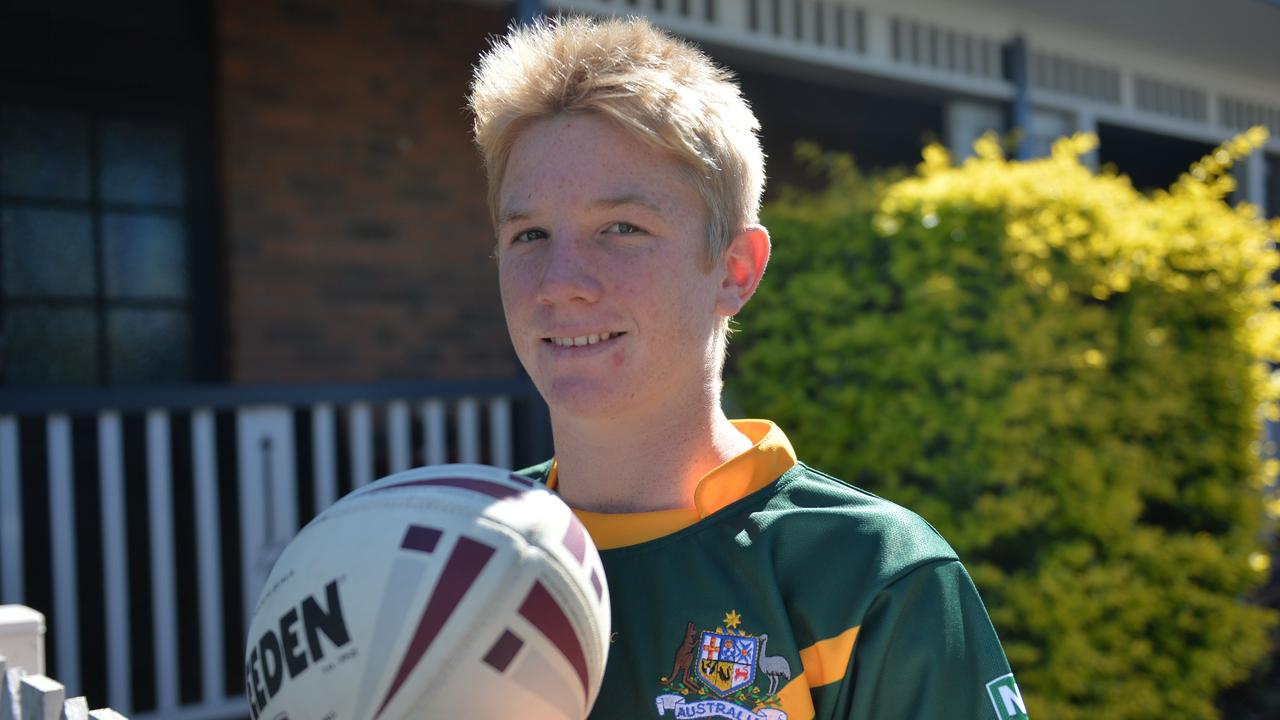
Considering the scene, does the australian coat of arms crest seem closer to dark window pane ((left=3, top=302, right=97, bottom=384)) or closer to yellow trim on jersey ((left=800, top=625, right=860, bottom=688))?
yellow trim on jersey ((left=800, top=625, right=860, bottom=688))

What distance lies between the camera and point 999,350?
4.32m

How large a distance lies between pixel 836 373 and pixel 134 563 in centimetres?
345

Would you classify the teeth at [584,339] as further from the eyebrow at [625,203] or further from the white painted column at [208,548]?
the white painted column at [208,548]

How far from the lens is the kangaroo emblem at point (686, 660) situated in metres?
1.50

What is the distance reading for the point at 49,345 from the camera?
17.8ft

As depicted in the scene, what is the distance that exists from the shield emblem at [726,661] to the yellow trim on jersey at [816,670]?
0.06 meters

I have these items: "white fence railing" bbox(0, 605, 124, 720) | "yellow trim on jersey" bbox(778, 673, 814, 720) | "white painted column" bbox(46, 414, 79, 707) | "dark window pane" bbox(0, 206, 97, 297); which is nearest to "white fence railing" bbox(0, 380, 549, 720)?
"white painted column" bbox(46, 414, 79, 707)

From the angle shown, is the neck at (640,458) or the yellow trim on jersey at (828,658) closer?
the yellow trim on jersey at (828,658)

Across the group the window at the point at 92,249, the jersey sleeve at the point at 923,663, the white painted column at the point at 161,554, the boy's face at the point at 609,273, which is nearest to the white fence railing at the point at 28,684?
the boy's face at the point at 609,273

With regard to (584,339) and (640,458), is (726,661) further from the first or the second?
(584,339)

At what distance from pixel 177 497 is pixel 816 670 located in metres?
4.56

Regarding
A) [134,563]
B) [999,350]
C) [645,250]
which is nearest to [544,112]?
[645,250]

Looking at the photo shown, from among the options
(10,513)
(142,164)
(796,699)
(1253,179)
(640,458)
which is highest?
(1253,179)

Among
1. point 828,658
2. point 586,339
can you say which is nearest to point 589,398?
point 586,339
